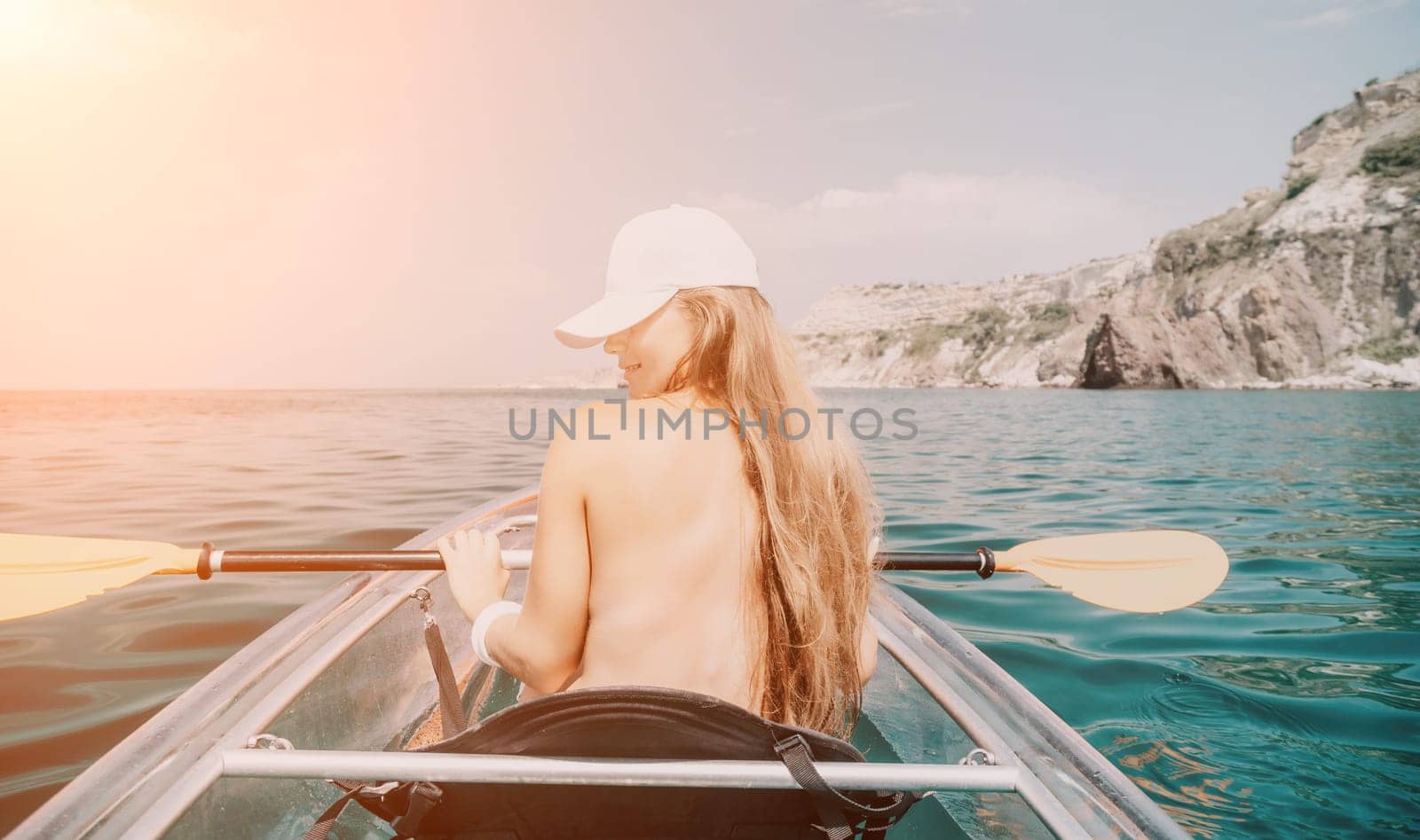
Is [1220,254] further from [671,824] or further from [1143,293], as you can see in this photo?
[671,824]

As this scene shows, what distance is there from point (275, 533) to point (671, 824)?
640 cm

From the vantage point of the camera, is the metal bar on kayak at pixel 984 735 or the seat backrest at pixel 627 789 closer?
the seat backrest at pixel 627 789

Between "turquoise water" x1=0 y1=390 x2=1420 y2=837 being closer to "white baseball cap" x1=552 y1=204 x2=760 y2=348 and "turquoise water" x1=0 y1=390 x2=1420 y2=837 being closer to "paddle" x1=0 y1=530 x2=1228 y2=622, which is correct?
"paddle" x1=0 y1=530 x2=1228 y2=622

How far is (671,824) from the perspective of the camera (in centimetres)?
142

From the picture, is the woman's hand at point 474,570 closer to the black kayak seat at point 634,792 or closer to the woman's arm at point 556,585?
the woman's arm at point 556,585

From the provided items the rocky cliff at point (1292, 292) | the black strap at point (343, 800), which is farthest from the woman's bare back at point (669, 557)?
the rocky cliff at point (1292, 292)

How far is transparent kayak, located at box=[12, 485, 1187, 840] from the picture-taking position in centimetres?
137

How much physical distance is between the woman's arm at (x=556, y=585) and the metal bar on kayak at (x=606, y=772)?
258 mm

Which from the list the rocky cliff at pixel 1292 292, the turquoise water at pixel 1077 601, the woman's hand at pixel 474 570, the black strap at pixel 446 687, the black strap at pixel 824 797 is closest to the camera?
the black strap at pixel 824 797

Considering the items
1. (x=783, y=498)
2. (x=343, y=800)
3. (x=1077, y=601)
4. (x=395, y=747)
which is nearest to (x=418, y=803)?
(x=343, y=800)

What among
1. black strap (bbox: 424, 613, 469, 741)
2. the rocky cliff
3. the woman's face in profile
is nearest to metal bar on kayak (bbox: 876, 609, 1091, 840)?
the woman's face in profile

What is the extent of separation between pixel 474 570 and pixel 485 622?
21 centimetres

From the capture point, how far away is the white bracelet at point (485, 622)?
1774mm

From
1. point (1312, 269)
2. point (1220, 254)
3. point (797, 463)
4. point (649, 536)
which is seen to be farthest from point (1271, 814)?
point (1220, 254)
